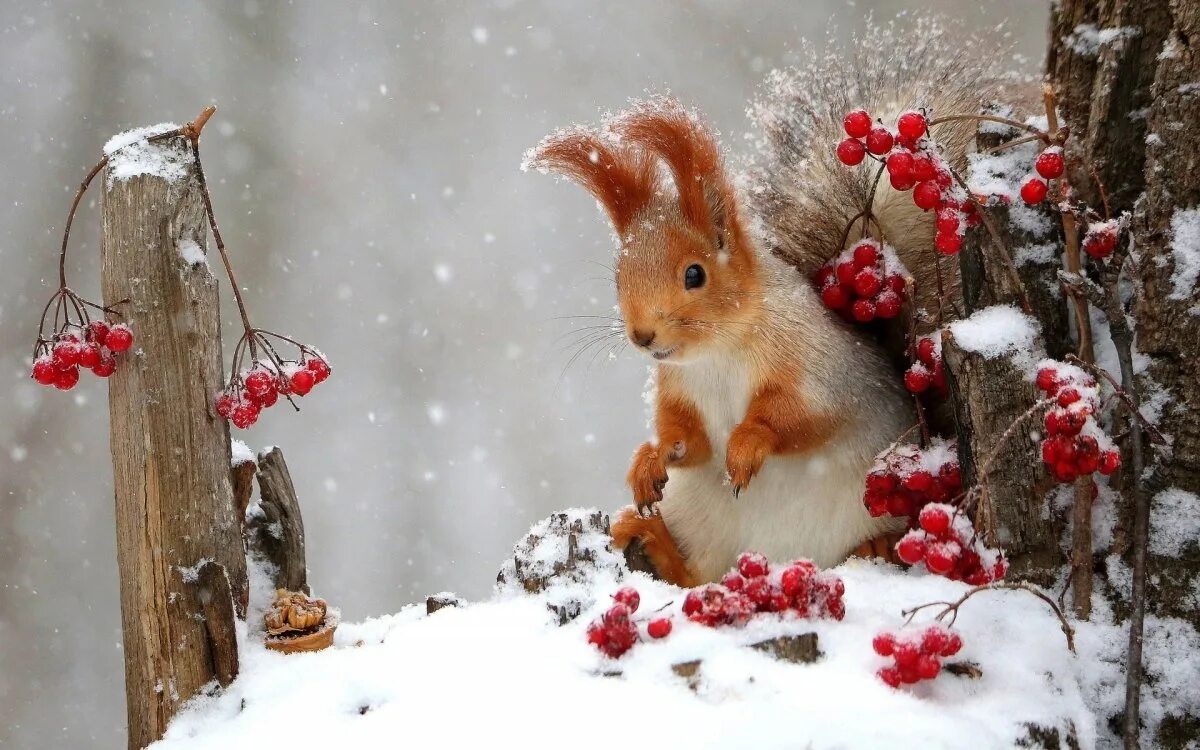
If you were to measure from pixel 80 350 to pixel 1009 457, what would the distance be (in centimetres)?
95

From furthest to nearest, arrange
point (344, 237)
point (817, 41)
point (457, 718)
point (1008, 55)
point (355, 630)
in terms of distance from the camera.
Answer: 1. point (344, 237)
2. point (817, 41)
3. point (1008, 55)
4. point (355, 630)
5. point (457, 718)

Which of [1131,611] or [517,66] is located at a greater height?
[517,66]

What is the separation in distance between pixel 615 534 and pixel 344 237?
2.21 meters

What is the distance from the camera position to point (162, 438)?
1.15 m

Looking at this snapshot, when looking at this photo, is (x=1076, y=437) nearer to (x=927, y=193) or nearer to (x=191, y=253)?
(x=927, y=193)

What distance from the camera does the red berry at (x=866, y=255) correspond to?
1.30 m

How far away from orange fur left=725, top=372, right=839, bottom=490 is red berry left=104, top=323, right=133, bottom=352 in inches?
26.2

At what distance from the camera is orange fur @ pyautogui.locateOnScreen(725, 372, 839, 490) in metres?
1.26

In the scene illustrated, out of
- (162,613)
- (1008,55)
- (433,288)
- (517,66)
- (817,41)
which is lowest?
(162,613)

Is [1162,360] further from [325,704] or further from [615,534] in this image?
[325,704]

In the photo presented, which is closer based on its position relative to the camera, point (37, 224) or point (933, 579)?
point (933, 579)

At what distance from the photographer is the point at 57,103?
111 inches

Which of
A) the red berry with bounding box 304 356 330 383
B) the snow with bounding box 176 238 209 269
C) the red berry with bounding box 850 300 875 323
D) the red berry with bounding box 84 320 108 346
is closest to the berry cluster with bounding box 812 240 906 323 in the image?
the red berry with bounding box 850 300 875 323

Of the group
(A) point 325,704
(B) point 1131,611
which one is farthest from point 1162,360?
(A) point 325,704
